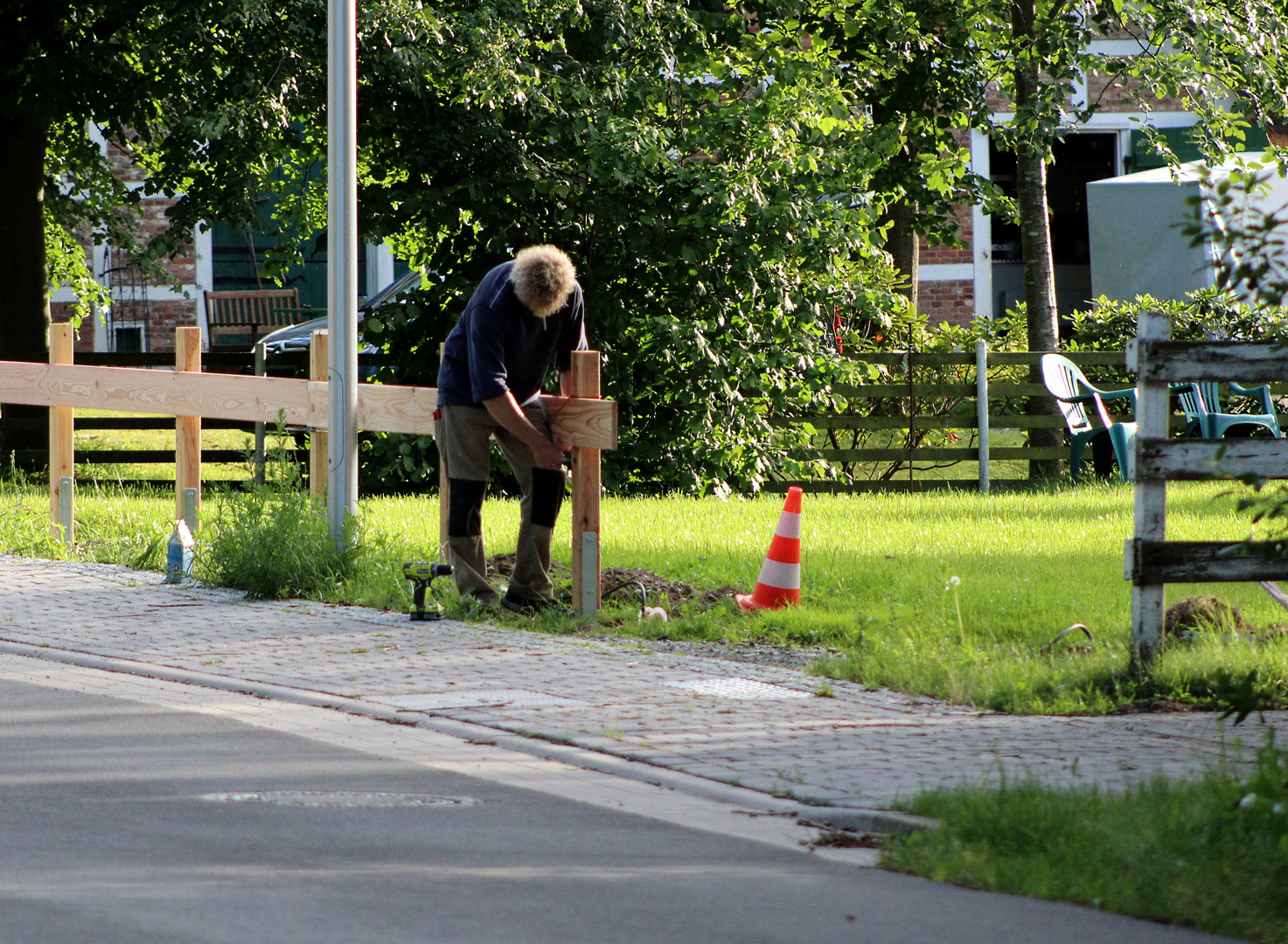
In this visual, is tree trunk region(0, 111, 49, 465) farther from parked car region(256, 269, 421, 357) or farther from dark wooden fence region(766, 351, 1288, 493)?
dark wooden fence region(766, 351, 1288, 493)

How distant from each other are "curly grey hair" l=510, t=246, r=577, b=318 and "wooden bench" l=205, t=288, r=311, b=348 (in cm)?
2139

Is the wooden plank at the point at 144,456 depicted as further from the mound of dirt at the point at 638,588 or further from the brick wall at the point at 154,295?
the brick wall at the point at 154,295

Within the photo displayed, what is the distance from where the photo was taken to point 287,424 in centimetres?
1059

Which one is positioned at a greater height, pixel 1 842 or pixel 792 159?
pixel 792 159

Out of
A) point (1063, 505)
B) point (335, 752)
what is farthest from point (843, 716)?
point (1063, 505)

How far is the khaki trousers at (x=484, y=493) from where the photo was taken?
870 cm

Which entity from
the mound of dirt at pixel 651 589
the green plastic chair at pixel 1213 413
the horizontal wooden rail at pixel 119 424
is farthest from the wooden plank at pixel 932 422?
the mound of dirt at pixel 651 589

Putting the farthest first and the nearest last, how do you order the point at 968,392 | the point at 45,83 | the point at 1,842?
the point at 968,392 < the point at 45,83 < the point at 1,842

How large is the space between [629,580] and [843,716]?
314 cm

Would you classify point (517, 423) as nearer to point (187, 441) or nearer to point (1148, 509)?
point (1148, 509)

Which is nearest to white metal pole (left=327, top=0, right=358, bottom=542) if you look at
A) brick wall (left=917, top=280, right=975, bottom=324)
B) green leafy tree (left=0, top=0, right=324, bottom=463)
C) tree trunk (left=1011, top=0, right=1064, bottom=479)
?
green leafy tree (left=0, top=0, right=324, bottom=463)

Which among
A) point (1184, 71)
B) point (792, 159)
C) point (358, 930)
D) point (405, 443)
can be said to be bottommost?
point (358, 930)

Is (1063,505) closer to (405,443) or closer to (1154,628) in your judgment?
(405,443)

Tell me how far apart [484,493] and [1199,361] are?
146 inches
